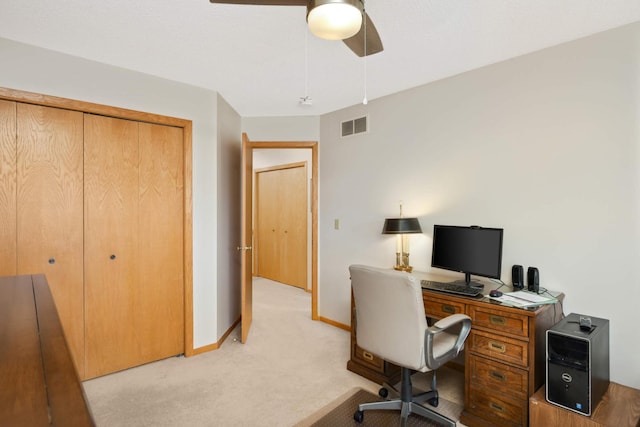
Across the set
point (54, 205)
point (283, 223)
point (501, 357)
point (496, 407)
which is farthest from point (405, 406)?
point (283, 223)

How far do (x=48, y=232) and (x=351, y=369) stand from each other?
2.53 m

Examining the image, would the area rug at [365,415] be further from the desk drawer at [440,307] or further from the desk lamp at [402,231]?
the desk lamp at [402,231]

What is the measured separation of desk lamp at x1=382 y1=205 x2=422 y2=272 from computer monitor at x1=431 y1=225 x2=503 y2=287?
0.90ft

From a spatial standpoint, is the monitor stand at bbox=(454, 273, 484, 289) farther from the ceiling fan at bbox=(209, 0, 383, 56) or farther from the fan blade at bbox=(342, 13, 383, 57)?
the ceiling fan at bbox=(209, 0, 383, 56)

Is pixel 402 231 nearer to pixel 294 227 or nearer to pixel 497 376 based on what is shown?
pixel 497 376

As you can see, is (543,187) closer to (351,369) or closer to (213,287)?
(351,369)

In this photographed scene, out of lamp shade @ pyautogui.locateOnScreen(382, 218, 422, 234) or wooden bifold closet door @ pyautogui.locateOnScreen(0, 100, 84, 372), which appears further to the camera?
lamp shade @ pyautogui.locateOnScreen(382, 218, 422, 234)

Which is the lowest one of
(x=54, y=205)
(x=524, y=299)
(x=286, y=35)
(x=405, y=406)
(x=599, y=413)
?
(x=405, y=406)

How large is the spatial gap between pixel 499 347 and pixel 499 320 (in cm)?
16

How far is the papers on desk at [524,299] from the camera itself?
1979 mm

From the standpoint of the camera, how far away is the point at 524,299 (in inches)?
81.0

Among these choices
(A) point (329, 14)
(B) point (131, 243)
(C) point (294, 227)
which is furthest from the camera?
(C) point (294, 227)

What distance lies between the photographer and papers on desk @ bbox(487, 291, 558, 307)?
6.49ft

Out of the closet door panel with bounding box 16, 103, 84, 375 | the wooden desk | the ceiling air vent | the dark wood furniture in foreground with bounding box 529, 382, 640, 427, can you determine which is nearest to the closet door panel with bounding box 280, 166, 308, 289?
the ceiling air vent
